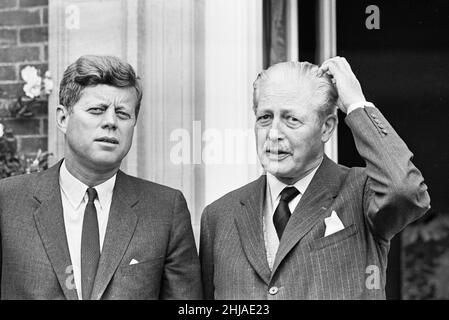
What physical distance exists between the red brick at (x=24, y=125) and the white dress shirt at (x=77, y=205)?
126 centimetres

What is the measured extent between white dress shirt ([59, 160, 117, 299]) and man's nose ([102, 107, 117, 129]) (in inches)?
7.5

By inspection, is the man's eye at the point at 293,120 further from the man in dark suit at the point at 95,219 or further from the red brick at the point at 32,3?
the red brick at the point at 32,3

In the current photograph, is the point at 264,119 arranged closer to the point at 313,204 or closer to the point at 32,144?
the point at 313,204

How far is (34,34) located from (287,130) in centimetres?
186

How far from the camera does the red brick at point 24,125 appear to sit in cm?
392

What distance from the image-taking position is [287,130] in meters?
2.60

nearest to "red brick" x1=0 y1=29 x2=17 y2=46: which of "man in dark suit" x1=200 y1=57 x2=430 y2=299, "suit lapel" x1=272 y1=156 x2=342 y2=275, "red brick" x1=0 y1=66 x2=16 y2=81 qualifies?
"red brick" x1=0 y1=66 x2=16 y2=81

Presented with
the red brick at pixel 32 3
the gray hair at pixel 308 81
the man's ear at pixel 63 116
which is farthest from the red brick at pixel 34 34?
the gray hair at pixel 308 81

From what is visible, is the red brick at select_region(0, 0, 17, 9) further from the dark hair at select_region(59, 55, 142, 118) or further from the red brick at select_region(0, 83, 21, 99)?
the dark hair at select_region(59, 55, 142, 118)

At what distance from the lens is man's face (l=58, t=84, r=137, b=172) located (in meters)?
2.62

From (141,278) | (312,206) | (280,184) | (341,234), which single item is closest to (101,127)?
(141,278)

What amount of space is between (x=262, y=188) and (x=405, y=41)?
55.1 inches
